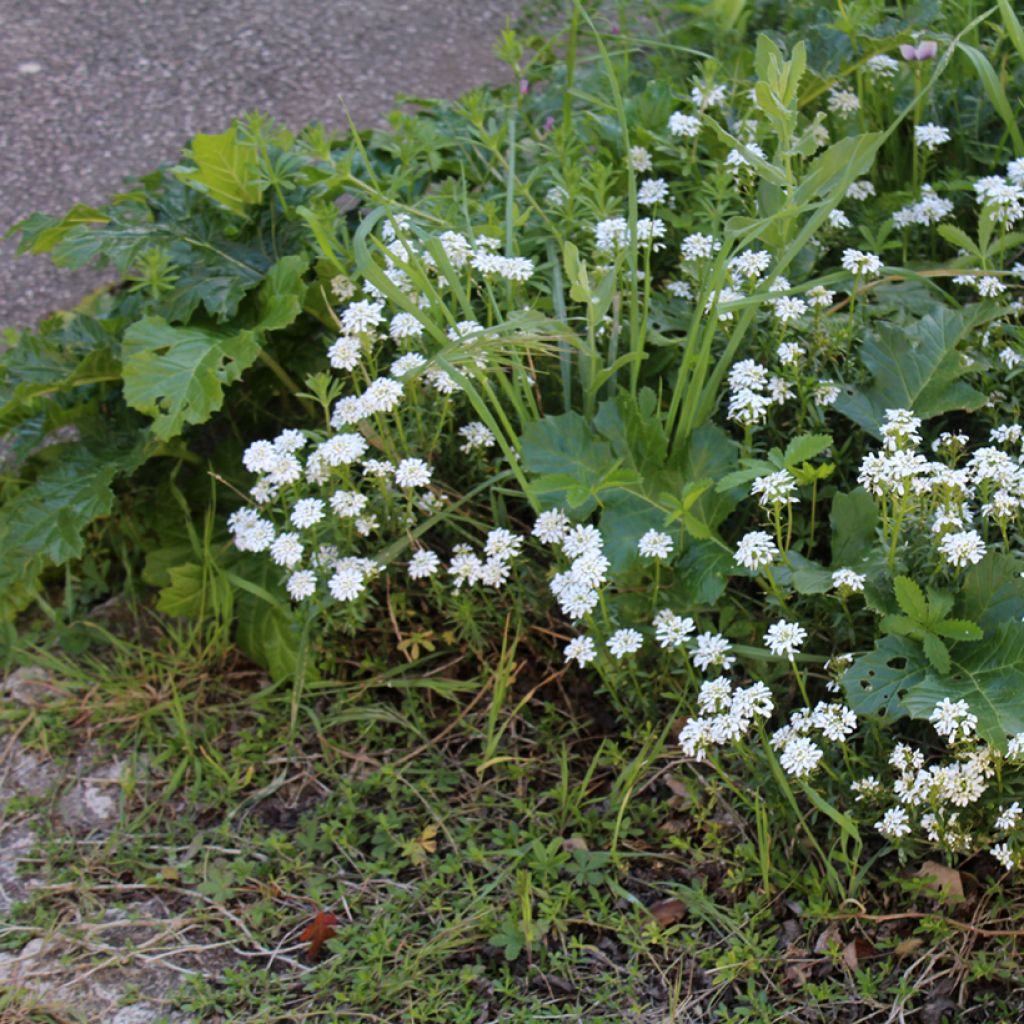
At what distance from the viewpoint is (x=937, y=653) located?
6.34 ft

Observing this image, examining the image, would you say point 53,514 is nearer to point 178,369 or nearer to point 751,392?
point 178,369

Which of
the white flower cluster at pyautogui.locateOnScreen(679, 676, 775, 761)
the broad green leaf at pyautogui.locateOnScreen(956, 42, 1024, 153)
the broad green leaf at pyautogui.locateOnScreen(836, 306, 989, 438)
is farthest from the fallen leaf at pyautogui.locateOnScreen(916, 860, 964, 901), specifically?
the broad green leaf at pyautogui.locateOnScreen(956, 42, 1024, 153)

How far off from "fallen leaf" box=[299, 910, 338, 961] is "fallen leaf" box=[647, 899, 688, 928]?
546mm

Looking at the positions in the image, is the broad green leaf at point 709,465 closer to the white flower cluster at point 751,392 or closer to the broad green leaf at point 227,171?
the white flower cluster at point 751,392

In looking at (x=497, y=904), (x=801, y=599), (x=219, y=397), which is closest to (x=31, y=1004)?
(x=497, y=904)

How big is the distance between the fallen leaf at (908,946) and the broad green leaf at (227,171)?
76.5 inches

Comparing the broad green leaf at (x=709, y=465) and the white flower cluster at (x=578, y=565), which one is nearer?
the white flower cluster at (x=578, y=565)

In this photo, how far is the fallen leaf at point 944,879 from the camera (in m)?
1.97

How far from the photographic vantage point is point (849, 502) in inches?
84.9

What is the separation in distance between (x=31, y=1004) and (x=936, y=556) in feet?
5.41

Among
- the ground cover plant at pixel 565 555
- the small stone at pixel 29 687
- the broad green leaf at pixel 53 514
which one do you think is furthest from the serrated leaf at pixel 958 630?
the small stone at pixel 29 687

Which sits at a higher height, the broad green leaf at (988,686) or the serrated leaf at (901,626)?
the serrated leaf at (901,626)

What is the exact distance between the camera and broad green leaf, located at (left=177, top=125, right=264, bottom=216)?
8.60 feet

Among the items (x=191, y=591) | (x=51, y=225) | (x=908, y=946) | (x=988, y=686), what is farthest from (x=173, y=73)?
(x=908, y=946)
